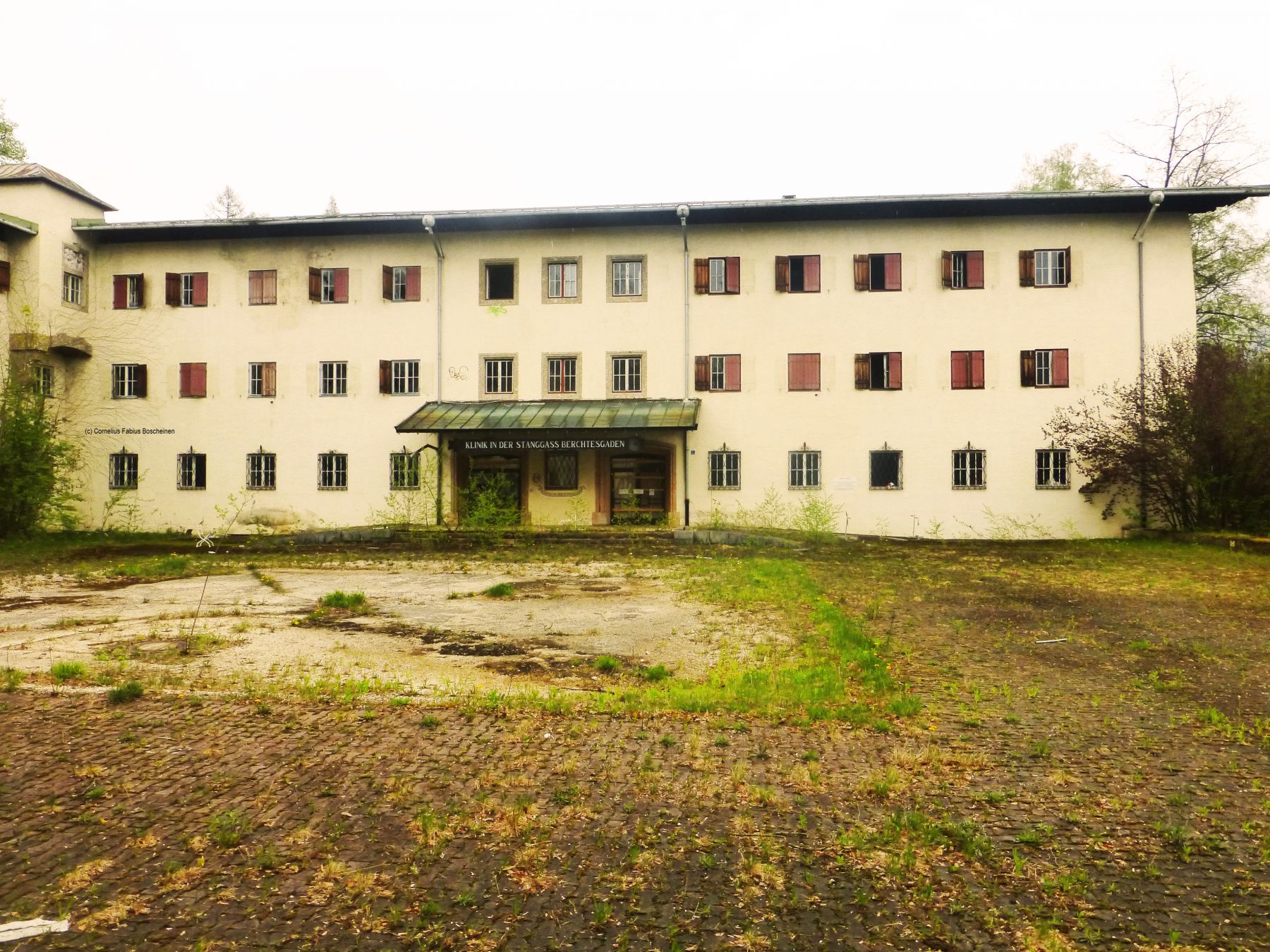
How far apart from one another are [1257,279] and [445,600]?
30089mm

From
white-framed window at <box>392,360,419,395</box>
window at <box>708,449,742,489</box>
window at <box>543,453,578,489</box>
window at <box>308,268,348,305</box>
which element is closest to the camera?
window at <box>708,449,742,489</box>

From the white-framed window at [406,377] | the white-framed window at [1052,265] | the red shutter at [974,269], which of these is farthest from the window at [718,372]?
the white-framed window at [1052,265]

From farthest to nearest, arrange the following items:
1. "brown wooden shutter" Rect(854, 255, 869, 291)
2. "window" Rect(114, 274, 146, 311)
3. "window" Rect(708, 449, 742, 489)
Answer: "window" Rect(114, 274, 146, 311) < "window" Rect(708, 449, 742, 489) < "brown wooden shutter" Rect(854, 255, 869, 291)

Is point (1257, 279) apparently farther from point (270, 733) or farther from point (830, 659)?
point (270, 733)

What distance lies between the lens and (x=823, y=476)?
2355 cm

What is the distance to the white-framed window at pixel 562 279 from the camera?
81.2 ft

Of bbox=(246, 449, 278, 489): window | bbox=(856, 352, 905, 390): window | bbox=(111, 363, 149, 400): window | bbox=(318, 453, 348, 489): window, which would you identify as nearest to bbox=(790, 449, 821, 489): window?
bbox=(856, 352, 905, 390): window

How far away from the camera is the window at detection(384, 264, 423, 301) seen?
25.0 m

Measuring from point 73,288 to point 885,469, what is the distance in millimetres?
24034

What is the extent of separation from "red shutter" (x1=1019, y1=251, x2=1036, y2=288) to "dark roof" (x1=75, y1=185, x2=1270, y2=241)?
116 cm

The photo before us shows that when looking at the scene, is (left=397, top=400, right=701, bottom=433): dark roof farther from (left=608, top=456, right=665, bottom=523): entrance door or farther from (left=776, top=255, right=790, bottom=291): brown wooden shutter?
(left=776, top=255, right=790, bottom=291): brown wooden shutter

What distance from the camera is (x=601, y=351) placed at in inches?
966

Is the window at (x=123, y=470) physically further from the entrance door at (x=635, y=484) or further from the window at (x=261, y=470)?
the entrance door at (x=635, y=484)

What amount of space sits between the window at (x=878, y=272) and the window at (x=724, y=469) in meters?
5.79
